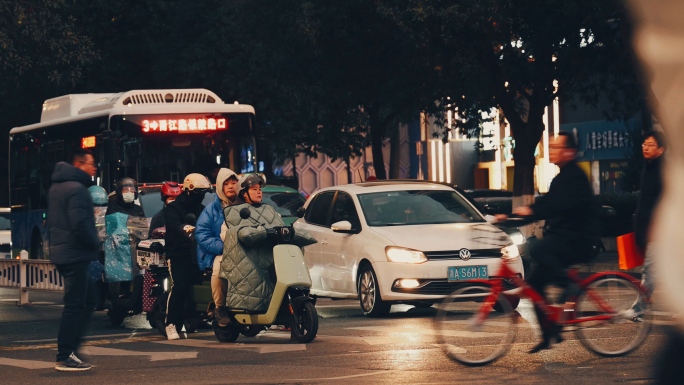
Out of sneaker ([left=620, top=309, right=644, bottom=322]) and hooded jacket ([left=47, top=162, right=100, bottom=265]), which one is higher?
hooded jacket ([left=47, top=162, right=100, bottom=265])

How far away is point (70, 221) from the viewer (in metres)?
9.58

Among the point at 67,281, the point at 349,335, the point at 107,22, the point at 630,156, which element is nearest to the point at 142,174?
the point at 349,335

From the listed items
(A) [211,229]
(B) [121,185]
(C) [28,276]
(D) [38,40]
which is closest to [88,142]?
(C) [28,276]

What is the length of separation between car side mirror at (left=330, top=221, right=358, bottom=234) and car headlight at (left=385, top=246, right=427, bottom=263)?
78 cm

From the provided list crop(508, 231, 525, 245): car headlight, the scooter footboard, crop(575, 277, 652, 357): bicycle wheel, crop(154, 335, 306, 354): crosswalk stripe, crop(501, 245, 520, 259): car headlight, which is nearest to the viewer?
crop(575, 277, 652, 357): bicycle wheel

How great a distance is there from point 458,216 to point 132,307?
3879 mm

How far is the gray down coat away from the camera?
36.8ft

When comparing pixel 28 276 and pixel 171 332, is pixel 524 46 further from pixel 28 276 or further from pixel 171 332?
pixel 171 332

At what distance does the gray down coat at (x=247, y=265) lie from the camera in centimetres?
1120

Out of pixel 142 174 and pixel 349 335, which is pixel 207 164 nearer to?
pixel 142 174

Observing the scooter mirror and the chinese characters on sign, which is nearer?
the scooter mirror

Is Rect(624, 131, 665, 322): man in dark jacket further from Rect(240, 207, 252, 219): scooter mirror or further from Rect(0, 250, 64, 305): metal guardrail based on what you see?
Rect(0, 250, 64, 305): metal guardrail

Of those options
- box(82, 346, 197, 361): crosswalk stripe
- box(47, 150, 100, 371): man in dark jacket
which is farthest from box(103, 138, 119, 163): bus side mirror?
box(47, 150, 100, 371): man in dark jacket

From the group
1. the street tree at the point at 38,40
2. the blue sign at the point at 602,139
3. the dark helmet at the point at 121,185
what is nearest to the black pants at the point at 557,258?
the dark helmet at the point at 121,185
